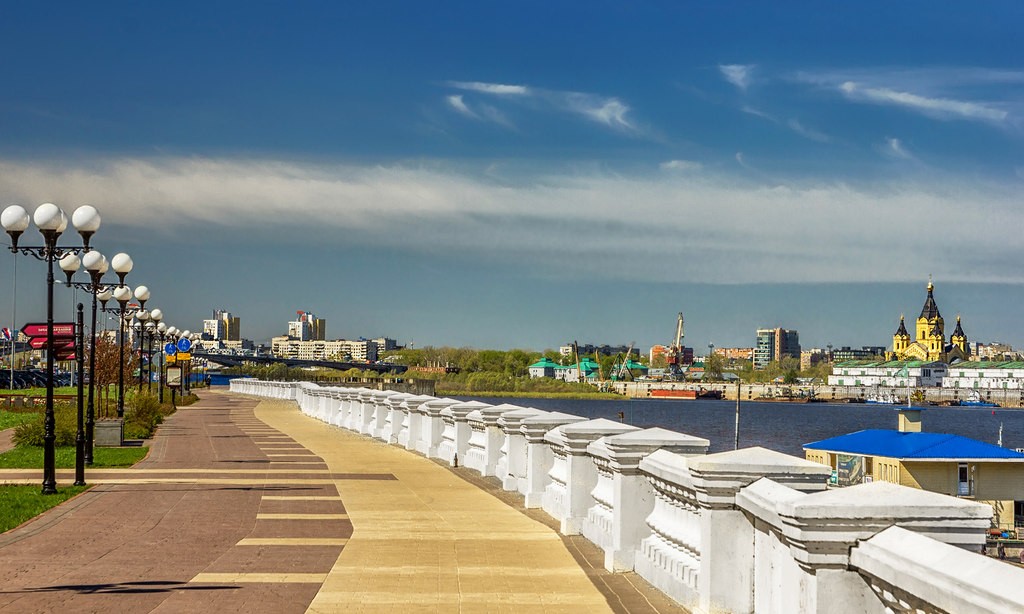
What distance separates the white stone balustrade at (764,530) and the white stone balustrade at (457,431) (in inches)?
296

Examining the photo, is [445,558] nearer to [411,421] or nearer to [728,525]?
[728,525]

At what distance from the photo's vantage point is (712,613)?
759cm

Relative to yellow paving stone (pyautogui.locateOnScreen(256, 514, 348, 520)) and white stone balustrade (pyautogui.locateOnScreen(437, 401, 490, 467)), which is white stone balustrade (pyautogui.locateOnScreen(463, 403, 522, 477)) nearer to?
white stone balustrade (pyautogui.locateOnScreen(437, 401, 490, 467))

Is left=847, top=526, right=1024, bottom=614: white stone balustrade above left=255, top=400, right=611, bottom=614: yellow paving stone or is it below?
above

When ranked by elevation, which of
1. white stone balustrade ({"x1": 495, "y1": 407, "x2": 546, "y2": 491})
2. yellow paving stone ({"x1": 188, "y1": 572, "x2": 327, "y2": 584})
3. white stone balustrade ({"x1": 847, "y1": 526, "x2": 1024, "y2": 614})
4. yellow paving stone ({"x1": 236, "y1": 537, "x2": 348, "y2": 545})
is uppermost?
white stone balustrade ({"x1": 847, "y1": 526, "x2": 1024, "y2": 614})

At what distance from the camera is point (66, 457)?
24.3 m

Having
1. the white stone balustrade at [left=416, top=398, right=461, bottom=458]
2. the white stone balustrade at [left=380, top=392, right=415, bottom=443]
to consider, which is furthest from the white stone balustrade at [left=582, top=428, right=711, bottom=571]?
the white stone balustrade at [left=380, top=392, right=415, bottom=443]

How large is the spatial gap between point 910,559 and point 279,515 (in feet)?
34.8

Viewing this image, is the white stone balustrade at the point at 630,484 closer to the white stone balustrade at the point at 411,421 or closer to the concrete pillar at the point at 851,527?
the concrete pillar at the point at 851,527

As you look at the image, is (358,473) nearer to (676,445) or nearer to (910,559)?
(676,445)

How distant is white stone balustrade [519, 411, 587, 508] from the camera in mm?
14656

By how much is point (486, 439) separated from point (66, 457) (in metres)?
10.1

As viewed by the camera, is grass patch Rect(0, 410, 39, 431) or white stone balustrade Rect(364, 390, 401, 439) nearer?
white stone balustrade Rect(364, 390, 401, 439)

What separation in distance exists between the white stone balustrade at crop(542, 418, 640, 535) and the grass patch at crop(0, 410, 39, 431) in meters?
26.7
